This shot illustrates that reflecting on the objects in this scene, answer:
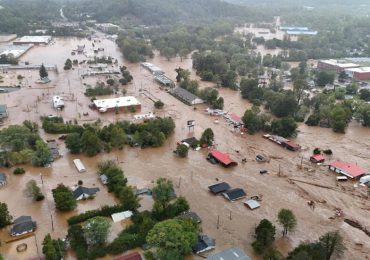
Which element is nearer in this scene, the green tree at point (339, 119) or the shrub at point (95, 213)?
the shrub at point (95, 213)

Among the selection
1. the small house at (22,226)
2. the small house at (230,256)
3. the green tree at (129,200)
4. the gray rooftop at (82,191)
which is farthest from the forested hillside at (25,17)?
the small house at (230,256)

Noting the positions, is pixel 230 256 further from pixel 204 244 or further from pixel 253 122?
pixel 253 122

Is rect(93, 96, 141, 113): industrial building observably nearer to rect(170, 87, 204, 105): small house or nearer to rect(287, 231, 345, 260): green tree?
rect(170, 87, 204, 105): small house

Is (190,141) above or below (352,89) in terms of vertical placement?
below

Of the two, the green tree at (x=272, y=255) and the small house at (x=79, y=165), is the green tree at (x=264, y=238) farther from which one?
the small house at (x=79, y=165)

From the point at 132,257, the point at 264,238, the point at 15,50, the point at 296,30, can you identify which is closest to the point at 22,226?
the point at 132,257

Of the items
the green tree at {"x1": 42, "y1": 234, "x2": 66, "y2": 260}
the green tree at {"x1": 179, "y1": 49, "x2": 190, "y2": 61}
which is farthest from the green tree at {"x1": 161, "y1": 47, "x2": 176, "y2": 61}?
the green tree at {"x1": 42, "y1": 234, "x2": 66, "y2": 260}

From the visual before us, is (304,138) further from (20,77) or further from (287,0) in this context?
(287,0)
